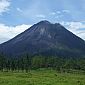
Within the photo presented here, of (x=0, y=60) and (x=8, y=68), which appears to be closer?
(x=0, y=60)

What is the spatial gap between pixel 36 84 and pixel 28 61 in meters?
123

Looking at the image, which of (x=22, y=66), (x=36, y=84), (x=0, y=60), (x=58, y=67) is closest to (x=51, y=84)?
(x=36, y=84)

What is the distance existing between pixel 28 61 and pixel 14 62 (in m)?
10.1

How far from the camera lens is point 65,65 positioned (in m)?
200

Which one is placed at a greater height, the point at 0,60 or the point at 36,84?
the point at 0,60

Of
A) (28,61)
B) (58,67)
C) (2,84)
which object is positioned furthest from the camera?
(58,67)

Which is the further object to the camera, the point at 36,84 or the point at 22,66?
the point at 22,66

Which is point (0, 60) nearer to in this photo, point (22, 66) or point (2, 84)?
point (22, 66)

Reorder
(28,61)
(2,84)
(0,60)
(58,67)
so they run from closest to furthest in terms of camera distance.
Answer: (2,84), (0,60), (28,61), (58,67)

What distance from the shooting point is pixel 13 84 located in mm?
50781

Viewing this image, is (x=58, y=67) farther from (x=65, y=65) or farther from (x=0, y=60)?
(x=0, y=60)

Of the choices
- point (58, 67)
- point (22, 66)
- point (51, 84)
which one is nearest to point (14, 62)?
point (22, 66)

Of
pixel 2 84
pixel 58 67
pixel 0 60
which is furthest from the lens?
pixel 58 67

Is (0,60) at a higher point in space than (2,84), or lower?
higher
